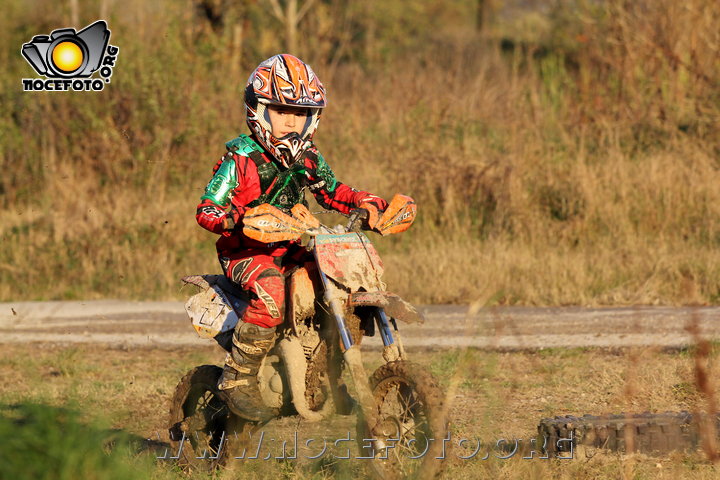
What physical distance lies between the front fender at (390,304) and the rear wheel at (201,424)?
1.12 m

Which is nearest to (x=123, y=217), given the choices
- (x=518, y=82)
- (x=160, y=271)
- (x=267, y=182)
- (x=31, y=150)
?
(x=160, y=271)

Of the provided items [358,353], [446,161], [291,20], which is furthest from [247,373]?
[291,20]

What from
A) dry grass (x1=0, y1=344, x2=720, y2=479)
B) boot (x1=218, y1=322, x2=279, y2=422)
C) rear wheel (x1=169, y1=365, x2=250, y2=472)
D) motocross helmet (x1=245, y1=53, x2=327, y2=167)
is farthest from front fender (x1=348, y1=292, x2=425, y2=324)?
rear wheel (x1=169, y1=365, x2=250, y2=472)

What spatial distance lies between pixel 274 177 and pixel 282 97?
41 centimetres

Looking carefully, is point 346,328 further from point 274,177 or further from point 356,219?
point 274,177

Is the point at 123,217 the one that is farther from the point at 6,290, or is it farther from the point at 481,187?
the point at 481,187

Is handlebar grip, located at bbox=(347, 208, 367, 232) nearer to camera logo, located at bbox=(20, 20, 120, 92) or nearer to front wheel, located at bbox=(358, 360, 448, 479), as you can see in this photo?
front wheel, located at bbox=(358, 360, 448, 479)

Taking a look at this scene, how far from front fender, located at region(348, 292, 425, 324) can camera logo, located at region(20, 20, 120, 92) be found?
9.57m

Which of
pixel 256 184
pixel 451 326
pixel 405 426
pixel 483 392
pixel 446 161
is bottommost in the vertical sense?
pixel 451 326

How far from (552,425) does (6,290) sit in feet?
24.4

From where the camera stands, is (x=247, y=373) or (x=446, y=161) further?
(x=446, y=161)

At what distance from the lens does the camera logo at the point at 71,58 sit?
44.1ft

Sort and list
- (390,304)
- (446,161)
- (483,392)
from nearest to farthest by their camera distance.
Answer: (390,304)
(483,392)
(446,161)

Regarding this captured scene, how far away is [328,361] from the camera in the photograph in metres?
4.99
